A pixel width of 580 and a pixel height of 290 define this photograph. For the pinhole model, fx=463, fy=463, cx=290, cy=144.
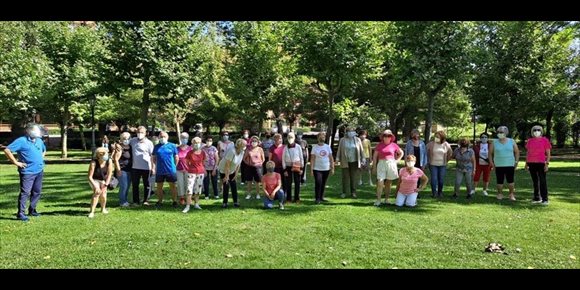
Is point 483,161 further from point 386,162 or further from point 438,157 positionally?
point 386,162

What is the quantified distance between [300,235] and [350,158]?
4.05 m

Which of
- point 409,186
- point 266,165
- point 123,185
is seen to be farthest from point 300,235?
point 123,185

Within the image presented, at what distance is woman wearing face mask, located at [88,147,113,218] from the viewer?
8820 mm

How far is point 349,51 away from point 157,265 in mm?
14948

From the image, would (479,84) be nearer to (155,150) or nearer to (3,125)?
(155,150)

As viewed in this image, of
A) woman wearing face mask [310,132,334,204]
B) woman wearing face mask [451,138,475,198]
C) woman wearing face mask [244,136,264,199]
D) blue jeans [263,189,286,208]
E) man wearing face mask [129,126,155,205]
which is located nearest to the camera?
blue jeans [263,189,286,208]

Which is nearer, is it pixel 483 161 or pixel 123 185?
pixel 123 185

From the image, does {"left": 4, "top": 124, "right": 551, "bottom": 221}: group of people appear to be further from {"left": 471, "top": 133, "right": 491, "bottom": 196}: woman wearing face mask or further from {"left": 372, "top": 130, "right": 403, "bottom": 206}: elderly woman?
{"left": 471, "top": 133, "right": 491, "bottom": 196}: woman wearing face mask

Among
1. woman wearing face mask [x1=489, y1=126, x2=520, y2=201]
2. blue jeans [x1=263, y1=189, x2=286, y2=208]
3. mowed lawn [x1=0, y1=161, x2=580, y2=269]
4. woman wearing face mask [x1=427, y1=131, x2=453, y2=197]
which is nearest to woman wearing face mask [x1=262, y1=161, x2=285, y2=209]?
blue jeans [x1=263, y1=189, x2=286, y2=208]

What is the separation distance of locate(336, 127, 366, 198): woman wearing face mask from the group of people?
0.08ft

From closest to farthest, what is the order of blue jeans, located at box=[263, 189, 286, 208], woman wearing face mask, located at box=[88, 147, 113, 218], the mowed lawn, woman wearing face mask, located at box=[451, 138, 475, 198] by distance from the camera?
the mowed lawn
woman wearing face mask, located at box=[88, 147, 113, 218]
blue jeans, located at box=[263, 189, 286, 208]
woman wearing face mask, located at box=[451, 138, 475, 198]

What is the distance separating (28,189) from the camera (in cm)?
865
